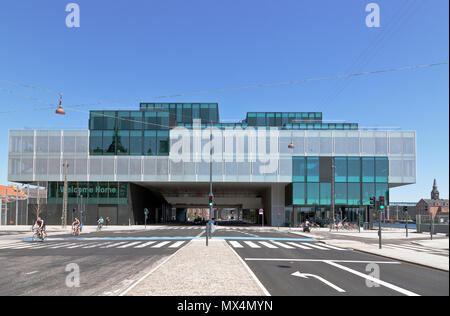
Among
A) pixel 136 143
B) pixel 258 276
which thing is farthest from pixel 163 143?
pixel 258 276

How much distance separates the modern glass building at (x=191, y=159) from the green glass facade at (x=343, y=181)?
15 centimetres

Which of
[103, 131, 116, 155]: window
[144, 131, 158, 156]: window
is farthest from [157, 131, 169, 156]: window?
[103, 131, 116, 155]: window

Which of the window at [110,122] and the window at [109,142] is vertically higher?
the window at [110,122]

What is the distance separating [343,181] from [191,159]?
79.5 feet

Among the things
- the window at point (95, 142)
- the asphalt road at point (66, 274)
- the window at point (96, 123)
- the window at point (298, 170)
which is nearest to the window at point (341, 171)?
the window at point (298, 170)

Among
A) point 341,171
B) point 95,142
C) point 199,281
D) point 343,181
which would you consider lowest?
point 199,281

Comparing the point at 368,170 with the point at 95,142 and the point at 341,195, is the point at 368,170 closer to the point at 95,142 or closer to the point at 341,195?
the point at 341,195

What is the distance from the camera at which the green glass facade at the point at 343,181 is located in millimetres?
54625

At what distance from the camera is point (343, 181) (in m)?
54.9

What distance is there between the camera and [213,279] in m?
9.15

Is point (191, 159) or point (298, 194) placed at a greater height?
point (191, 159)

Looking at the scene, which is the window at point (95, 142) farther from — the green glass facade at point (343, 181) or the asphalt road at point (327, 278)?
the asphalt road at point (327, 278)
